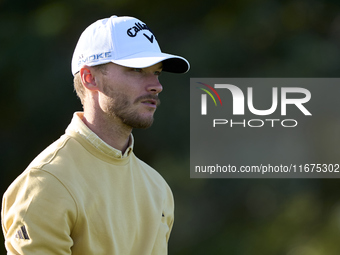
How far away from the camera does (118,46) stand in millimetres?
1789

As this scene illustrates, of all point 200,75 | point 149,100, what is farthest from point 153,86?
point 200,75

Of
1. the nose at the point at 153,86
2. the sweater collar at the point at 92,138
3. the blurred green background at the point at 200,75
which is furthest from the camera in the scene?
the blurred green background at the point at 200,75

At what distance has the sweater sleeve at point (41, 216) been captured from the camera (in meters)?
1.53

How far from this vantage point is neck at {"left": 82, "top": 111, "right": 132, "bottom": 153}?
1.80 m

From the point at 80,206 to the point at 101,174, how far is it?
0.15 meters

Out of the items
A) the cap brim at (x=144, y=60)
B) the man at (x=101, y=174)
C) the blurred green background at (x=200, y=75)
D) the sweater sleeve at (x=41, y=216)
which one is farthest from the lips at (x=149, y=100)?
the blurred green background at (x=200, y=75)

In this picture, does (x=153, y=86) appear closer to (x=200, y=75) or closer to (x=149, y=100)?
(x=149, y=100)

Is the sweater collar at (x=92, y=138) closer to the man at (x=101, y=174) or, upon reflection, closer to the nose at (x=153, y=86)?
the man at (x=101, y=174)

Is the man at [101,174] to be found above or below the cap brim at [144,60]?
below

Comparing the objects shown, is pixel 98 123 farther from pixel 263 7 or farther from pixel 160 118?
pixel 263 7

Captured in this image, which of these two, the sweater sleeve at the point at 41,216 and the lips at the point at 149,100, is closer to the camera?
the sweater sleeve at the point at 41,216

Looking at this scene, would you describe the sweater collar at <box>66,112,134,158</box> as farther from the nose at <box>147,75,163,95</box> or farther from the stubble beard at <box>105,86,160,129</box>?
the nose at <box>147,75,163,95</box>

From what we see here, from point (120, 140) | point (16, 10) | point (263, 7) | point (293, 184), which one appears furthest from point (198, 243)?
point (120, 140)

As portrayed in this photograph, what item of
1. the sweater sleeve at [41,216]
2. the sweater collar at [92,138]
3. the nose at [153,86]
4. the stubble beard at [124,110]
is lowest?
the sweater sleeve at [41,216]
